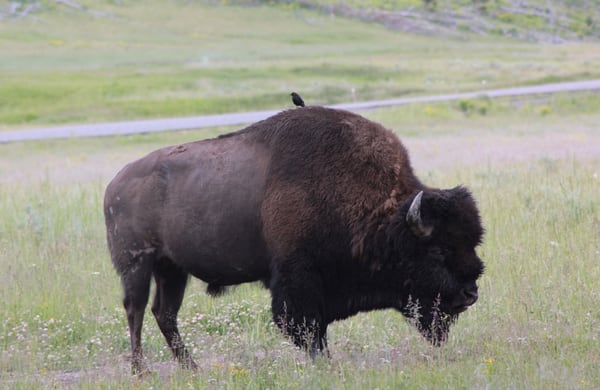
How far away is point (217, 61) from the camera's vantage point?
202 ft

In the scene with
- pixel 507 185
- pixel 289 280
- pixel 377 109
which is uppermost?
pixel 289 280

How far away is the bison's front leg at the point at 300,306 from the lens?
665 centimetres

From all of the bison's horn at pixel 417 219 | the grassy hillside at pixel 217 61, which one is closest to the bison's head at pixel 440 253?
the bison's horn at pixel 417 219

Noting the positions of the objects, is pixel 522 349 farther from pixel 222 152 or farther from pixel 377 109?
pixel 377 109

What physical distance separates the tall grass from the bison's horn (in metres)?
0.83

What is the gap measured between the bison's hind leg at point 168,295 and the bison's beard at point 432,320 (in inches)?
72.9

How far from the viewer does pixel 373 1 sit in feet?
339

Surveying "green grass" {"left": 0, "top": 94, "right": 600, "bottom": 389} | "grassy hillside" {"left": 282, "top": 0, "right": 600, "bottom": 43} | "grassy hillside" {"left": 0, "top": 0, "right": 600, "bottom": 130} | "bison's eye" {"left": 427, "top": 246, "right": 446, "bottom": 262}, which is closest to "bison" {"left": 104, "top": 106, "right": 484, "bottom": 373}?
"bison's eye" {"left": 427, "top": 246, "right": 446, "bottom": 262}

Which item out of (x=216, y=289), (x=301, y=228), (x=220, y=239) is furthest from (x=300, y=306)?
(x=216, y=289)

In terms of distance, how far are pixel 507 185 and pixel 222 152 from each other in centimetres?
722

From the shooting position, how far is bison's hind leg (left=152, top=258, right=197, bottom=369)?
7348mm

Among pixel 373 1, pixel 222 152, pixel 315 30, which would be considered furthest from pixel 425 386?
pixel 373 1

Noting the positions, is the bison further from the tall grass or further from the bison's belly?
the tall grass

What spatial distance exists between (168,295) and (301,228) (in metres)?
1.45
